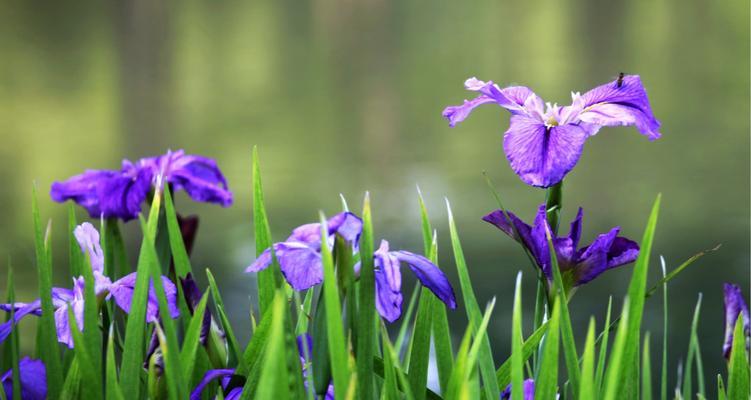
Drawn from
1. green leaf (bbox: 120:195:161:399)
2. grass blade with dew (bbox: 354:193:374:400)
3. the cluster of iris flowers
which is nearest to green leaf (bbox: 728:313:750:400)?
the cluster of iris flowers

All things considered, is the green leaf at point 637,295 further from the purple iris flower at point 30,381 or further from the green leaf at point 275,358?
the purple iris flower at point 30,381

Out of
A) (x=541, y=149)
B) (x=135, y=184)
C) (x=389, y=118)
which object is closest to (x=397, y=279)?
(x=541, y=149)

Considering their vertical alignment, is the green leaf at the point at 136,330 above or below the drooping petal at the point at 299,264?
below

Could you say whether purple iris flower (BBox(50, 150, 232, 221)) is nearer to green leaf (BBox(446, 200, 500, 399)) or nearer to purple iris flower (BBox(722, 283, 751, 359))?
green leaf (BBox(446, 200, 500, 399))

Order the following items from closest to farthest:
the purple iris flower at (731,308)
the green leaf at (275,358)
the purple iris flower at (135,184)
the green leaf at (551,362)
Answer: the green leaf at (275,358) → the green leaf at (551,362) → the purple iris flower at (731,308) → the purple iris flower at (135,184)

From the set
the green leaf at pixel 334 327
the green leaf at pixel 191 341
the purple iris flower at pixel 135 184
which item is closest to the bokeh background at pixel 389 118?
the purple iris flower at pixel 135 184

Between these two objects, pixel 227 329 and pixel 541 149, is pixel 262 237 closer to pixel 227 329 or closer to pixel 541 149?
pixel 227 329

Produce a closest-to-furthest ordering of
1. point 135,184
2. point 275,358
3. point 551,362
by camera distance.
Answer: point 275,358 → point 551,362 → point 135,184
